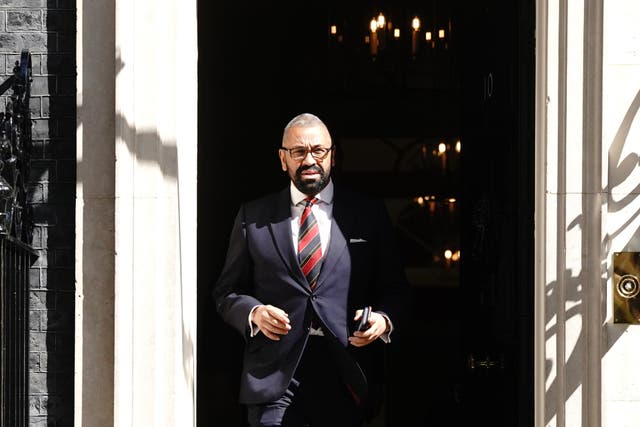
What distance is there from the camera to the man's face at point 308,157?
7.36 meters

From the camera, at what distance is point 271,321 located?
7.18 metres

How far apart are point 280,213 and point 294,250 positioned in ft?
0.80

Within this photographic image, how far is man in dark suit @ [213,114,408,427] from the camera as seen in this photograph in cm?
739

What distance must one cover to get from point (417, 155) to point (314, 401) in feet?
31.2

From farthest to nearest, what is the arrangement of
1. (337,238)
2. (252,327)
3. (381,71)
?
Result: (381,71), (337,238), (252,327)

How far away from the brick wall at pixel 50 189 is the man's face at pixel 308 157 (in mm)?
1086

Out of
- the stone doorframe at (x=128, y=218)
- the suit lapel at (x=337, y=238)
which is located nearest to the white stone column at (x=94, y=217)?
the stone doorframe at (x=128, y=218)

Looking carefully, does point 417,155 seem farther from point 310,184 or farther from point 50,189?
point 50,189

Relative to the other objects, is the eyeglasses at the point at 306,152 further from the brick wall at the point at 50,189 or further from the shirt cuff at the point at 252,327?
the brick wall at the point at 50,189

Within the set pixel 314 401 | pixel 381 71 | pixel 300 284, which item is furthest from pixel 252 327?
pixel 381 71

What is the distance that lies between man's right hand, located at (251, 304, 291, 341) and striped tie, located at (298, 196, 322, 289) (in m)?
0.30

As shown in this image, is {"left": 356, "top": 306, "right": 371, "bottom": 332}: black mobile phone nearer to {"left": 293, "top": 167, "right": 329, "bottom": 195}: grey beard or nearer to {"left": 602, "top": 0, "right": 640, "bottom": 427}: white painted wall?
{"left": 293, "top": 167, "right": 329, "bottom": 195}: grey beard

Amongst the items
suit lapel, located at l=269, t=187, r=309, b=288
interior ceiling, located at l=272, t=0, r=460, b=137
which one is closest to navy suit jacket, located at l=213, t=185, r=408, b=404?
suit lapel, located at l=269, t=187, r=309, b=288

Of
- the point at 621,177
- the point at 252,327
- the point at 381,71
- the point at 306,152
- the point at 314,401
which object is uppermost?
the point at 381,71
